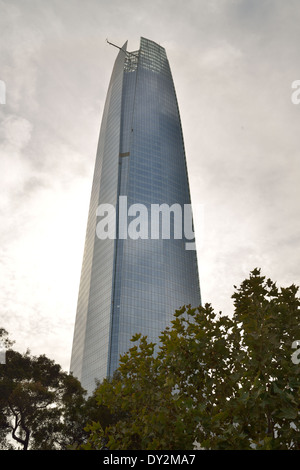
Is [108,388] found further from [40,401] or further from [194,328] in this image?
[40,401]

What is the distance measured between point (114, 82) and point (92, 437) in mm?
174209

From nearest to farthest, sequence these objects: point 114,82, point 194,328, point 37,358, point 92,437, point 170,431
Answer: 1. point 170,431
2. point 92,437
3. point 194,328
4. point 37,358
5. point 114,82

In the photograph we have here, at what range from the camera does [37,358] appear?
3409 cm

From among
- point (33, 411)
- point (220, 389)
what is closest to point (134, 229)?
point (33, 411)

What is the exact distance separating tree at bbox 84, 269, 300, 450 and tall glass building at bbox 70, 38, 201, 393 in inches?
3902

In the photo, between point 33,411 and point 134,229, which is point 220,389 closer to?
point 33,411

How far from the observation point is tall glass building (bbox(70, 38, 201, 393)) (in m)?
119

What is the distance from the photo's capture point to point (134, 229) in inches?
5197

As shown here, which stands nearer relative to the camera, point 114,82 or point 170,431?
point 170,431

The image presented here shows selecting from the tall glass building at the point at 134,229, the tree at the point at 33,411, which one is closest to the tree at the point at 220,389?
the tree at the point at 33,411

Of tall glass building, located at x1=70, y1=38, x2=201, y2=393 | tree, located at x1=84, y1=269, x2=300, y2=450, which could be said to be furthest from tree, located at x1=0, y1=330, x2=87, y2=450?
tall glass building, located at x1=70, y1=38, x2=201, y2=393

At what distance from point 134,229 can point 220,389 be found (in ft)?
398

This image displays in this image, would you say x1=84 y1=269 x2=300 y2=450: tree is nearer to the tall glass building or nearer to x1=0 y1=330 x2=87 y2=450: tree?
x1=0 y1=330 x2=87 y2=450: tree
